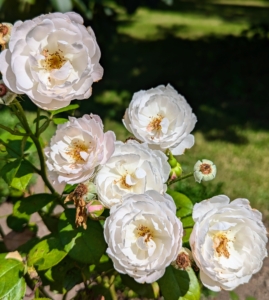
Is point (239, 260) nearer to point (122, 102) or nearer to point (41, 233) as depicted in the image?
point (41, 233)

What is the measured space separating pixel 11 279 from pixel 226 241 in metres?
0.52

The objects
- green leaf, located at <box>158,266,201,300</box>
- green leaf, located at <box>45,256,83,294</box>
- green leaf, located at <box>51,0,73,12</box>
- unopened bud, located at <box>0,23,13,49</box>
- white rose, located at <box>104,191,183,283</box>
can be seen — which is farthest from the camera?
green leaf, located at <box>51,0,73,12</box>

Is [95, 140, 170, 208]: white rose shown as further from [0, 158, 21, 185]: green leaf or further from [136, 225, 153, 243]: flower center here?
[0, 158, 21, 185]: green leaf

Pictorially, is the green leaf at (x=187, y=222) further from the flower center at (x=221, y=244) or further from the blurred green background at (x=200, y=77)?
the blurred green background at (x=200, y=77)

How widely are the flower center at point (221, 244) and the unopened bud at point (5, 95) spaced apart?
47cm

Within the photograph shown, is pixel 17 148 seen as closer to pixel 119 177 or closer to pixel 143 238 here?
pixel 119 177

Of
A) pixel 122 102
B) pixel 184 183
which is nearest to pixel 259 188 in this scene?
pixel 184 183

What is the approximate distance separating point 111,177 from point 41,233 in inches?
53.3

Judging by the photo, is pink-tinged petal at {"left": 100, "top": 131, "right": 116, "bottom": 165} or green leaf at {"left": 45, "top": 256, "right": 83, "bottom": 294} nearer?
pink-tinged petal at {"left": 100, "top": 131, "right": 116, "bottom": 165}

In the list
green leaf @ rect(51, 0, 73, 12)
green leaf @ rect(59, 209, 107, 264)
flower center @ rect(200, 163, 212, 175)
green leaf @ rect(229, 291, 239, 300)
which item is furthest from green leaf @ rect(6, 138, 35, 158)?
green leaf @ rect(51, 0, 73, 12)

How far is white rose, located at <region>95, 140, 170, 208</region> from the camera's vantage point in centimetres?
81

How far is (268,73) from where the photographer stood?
14.1ft

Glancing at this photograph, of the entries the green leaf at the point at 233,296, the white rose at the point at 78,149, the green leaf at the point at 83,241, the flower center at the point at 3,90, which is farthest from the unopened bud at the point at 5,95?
the green leaf at the point at 233,296

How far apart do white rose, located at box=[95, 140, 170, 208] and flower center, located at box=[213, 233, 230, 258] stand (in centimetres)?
14
